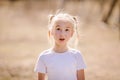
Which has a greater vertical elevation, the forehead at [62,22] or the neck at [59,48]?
the forehead at [62,22]

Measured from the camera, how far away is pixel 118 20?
1148 cm

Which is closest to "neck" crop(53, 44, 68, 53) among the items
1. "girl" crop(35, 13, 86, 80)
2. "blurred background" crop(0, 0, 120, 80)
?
"girl" crop(35, 13, 86, 80)

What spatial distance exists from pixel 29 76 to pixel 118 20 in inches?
254

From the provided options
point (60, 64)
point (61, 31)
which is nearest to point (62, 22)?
point (61, 31)

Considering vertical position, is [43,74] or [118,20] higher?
[118,20]

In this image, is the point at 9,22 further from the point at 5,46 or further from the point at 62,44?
the point at 62,44

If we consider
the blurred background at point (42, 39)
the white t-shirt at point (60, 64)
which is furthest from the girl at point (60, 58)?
the blurred background at point (42, 39)

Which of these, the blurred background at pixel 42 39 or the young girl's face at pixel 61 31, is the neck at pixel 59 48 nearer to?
the young girl's face at pixel 61 31

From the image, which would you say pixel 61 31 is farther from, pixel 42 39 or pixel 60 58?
pixel 42 39

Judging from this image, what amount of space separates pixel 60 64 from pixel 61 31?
0.83ft

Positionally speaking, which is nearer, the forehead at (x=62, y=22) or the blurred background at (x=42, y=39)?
the forehead at (x=62, y=22)

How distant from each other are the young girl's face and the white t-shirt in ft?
0.32

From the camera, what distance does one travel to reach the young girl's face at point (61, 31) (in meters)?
3.24

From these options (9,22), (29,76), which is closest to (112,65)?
(29,76)
